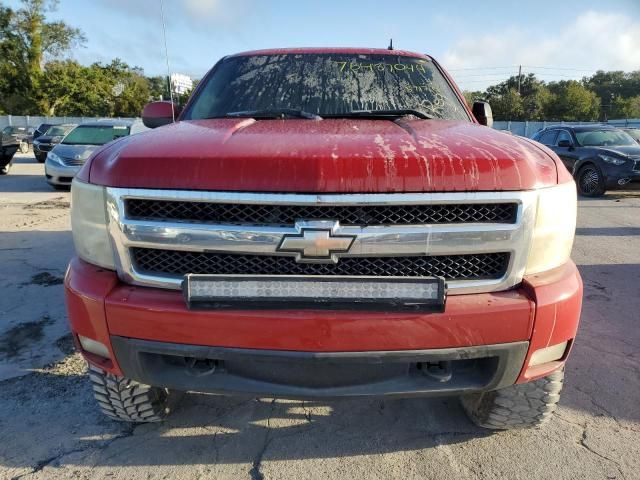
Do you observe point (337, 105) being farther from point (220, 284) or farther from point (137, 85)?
point (137, 85)

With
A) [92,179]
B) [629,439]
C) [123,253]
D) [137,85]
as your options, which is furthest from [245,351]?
[137,85]

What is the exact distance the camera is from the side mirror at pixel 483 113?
136 inches

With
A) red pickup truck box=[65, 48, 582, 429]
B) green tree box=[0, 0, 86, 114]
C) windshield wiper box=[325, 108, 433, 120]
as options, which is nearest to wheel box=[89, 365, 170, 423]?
red pickup truck box=[65, 48, 582, 429]

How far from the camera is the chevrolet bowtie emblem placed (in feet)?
5.87

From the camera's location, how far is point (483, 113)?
11.5 feet

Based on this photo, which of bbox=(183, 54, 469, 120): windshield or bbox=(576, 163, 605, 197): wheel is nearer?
bbox=(183, 54, 469, 120): windshield

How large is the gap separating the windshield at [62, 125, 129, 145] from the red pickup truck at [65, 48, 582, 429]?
1094 centimetres

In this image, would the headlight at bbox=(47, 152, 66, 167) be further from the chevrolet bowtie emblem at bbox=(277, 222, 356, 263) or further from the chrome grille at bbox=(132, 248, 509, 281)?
the chevrolet bowtie emblem at bbox=(277, 222, 356, 263)

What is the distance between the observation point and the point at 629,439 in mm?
2455

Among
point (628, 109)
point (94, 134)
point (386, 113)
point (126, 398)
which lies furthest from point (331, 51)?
point (628, 109)

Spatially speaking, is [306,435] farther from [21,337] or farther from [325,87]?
[21,337]

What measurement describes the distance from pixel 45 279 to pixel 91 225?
344 cm

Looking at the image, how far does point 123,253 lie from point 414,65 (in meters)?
2.47

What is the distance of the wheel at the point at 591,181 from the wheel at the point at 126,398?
1124 cm
